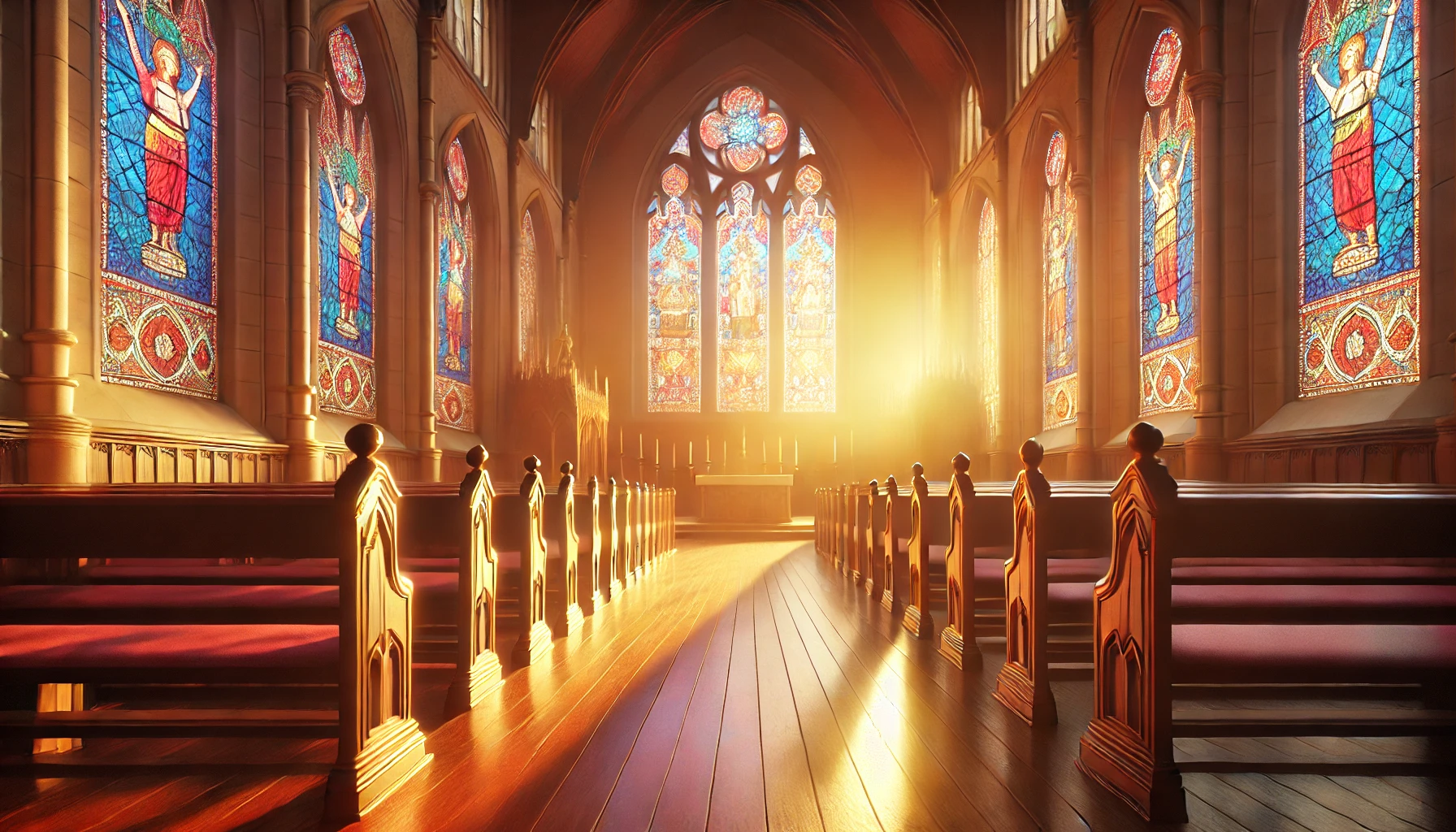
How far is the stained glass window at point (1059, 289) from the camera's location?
1043cm

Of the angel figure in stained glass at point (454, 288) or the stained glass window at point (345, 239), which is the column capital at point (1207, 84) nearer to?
the stained glass window at point (345, 239)

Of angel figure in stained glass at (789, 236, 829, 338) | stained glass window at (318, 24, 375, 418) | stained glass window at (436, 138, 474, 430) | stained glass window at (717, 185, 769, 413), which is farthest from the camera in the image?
angel figure in stained glass at (789, 236, 829, 338)

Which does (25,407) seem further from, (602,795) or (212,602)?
(602,795)

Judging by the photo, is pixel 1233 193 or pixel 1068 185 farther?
pixel 1068 185

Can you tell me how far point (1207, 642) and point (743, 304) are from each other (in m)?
14.3

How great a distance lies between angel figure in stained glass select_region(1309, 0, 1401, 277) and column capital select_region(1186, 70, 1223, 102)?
793 millimetres

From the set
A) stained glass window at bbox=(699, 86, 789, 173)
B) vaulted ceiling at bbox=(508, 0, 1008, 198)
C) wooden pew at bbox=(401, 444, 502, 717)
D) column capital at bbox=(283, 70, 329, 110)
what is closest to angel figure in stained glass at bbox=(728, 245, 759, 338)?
stained glass window at bbox=(699, 86, 789, 173)

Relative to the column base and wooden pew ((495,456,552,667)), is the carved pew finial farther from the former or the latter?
the column base

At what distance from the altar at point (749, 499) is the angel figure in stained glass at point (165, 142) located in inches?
289

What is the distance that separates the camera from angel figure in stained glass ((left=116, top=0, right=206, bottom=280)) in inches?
231

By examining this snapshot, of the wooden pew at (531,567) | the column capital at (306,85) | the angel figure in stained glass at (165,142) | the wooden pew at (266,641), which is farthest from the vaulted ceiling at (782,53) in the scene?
the wooden pew at (266,641)

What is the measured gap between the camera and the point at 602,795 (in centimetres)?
202

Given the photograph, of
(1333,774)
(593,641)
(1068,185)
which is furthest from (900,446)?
(1333,774)

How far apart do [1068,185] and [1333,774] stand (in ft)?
29.4
